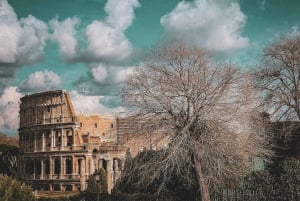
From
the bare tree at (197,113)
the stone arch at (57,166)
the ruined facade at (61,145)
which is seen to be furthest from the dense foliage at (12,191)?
the stone arch at (57,166)

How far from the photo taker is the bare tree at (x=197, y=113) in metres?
21.2

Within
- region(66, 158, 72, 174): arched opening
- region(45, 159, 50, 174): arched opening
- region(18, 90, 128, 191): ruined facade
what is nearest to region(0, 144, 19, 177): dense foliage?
region(18, 90, 128, 191): ruined facade

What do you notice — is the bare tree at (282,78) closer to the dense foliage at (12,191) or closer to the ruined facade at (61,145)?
the dense foliage at (12,191)

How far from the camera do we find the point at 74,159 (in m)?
58.2

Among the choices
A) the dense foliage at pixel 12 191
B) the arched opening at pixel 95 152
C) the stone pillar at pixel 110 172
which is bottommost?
the stone pillar at pixel 110 172

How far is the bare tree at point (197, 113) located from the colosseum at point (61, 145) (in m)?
32.6

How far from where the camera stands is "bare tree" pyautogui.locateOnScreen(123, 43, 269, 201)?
69.6 ft

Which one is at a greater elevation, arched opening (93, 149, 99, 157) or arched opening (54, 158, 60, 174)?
arched opening (93, 149, 99, 157)

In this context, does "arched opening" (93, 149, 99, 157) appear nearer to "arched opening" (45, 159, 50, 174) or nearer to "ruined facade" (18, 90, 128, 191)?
"ruined facade" (18, 90, 128, 191)

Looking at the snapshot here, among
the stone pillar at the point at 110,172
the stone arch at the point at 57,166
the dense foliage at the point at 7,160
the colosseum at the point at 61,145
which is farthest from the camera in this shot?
the dense foliage at the point at 7,160

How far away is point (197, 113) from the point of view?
21.2 m

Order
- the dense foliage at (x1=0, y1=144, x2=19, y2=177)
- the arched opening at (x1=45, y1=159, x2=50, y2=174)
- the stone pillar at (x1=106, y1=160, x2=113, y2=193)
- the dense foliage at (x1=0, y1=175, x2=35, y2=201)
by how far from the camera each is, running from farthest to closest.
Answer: the dense foliage at (x1=0, y1=144, x2=19, y2=177) < the arched opening at (x1=45, y1=159, x2=50, y2=174) < the stone pillar at (x1=106, y1=160, x2=113, y2=193) < the dense foliage at (x1=0, y1=175, x2=35, y2=201)

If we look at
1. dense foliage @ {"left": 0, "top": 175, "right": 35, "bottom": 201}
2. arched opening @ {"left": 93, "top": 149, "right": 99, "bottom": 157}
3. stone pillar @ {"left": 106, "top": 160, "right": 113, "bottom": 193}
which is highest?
arched opening @ {"left": 93, "top": 149, "right": 99, "bottom": 157}

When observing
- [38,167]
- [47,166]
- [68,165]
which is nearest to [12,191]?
[68,165]
